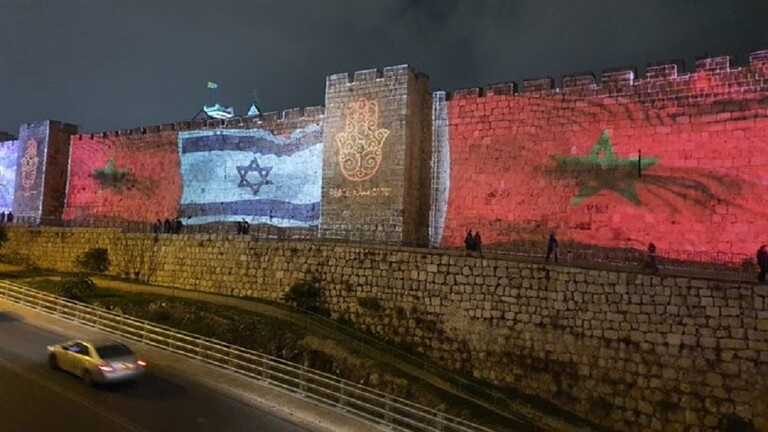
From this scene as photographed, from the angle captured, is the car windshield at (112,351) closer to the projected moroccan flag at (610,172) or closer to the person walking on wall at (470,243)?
the person walking on wall at (470,243)

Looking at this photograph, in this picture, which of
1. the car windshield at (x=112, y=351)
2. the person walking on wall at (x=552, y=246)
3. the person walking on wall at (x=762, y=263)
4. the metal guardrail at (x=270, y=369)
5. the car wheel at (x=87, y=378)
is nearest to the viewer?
the metal guardrail at (x=270, y=369)

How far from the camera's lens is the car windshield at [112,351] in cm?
1169

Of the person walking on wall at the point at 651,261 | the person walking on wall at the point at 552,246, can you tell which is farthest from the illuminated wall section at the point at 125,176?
the person walking on wall at the point at 651,261

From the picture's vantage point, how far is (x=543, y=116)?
61.6 feet

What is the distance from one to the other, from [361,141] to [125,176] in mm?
15532

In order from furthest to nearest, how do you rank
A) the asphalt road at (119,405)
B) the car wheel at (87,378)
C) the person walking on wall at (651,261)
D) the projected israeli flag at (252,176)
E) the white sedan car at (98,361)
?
the projected israeli flag at (252,176) → the person walking on wall at (651,261) → the car wheel at (87,378) → the white sedan car at (98,361) → the asphalt road at (119,405)

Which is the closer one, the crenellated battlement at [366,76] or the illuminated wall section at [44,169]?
the crenellated battlement at [366,76]

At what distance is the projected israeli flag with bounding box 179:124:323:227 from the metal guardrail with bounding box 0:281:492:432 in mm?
8780

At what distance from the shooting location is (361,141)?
21.5 meters

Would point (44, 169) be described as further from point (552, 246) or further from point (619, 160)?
point (619, 160)

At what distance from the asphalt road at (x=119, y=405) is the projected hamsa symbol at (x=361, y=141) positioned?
10.4 meters

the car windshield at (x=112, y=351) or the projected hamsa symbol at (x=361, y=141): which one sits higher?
the projected hamsa symbol at (x=361, y=141)

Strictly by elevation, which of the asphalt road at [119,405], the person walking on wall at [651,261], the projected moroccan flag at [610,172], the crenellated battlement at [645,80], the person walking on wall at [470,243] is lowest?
the asphalt road at [119,405]

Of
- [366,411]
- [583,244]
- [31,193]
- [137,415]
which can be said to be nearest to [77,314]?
[137,415]
